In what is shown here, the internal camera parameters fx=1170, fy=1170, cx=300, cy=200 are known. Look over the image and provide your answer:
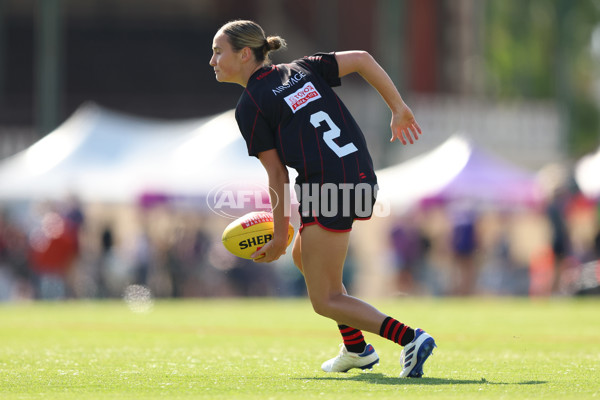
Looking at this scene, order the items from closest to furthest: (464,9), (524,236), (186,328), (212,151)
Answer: (186,328), (212,151), (524,236), (464,9)

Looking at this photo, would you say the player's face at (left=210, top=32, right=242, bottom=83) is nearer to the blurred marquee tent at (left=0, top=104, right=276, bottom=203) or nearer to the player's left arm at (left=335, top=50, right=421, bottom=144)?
the player's left arm at (left=335, top=50, right=421, bottom=144)

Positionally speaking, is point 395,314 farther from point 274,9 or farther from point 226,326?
point 274,9

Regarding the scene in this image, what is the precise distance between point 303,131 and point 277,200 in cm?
40

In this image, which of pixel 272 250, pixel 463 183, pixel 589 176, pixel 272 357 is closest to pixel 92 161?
pixel 463 183

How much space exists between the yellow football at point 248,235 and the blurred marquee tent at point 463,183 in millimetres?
14058

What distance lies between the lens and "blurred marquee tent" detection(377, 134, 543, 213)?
21.0 m

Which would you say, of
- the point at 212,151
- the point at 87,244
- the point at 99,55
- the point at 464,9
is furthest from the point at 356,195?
the point at 464,9

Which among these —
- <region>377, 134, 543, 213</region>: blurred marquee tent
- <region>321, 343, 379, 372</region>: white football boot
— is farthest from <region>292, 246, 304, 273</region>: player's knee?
<region>377, 134, 543, 213</region>: blurred marquee tent

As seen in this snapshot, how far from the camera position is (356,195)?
6.29 meters

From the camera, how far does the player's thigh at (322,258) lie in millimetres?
6230

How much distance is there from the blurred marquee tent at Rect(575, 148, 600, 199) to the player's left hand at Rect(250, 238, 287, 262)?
16101 millimetres

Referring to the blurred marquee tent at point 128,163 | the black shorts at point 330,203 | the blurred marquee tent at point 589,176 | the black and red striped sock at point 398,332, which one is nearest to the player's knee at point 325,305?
the black and red striped sock at point 398,332

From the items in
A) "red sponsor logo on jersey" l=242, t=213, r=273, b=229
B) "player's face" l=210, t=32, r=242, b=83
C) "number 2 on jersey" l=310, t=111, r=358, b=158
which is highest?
"player's face" l=210, t=32, r=242, b=83

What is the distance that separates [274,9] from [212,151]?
719 inches
